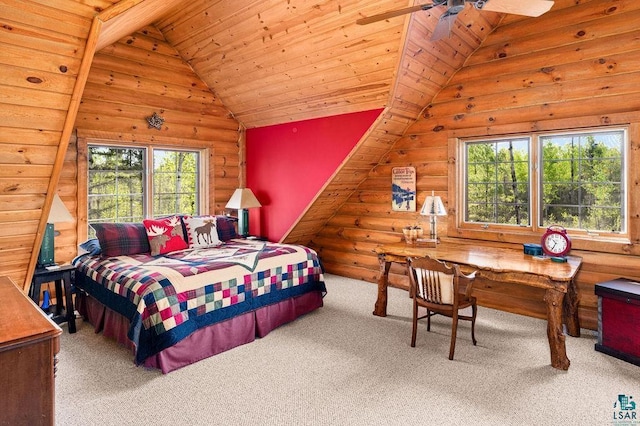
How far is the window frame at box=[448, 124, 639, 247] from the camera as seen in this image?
336 centimetres

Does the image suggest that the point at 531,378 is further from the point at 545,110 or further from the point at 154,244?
the point at 154,244

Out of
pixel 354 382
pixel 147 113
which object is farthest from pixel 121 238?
pixel 354 382

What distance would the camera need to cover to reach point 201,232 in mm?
4188

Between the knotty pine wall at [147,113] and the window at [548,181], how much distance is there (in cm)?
328

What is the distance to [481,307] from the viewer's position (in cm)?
412

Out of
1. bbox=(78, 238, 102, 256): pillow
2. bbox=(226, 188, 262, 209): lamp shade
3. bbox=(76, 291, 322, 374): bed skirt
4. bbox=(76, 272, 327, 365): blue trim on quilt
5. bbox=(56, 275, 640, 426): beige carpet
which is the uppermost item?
bbox=(226, 188, 262, 209): lamp shade

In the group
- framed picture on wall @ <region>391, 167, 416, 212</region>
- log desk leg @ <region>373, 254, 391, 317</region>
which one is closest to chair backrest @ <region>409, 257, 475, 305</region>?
log desk leg @ <region>373, 254, 391, 317</region>

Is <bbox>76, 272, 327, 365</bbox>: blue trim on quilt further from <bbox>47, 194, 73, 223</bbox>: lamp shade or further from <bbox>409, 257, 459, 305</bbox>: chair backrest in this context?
<bbox>409, 257, 459, 305</bbox>: chair backrest

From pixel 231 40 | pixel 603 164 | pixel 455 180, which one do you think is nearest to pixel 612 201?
pixel 603 164

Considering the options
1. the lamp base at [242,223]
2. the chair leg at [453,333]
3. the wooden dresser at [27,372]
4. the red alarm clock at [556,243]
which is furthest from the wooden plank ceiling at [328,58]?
the wooden dresser at [27,372]

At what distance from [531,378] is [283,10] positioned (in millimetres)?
3622

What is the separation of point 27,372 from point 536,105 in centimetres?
429

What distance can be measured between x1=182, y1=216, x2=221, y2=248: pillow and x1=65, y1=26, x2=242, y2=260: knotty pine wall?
3.87ft

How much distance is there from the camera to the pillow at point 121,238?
3562mm
